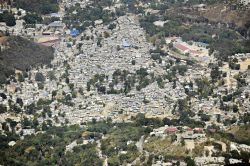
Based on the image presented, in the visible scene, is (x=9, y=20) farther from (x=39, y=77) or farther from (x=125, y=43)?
(x=39, y=77)

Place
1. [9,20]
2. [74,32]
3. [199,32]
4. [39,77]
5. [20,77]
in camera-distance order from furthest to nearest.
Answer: [9,20], [74,32], [199,32], [39,77], [20,77]

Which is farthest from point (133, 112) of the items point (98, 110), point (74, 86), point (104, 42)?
point (104, 42)

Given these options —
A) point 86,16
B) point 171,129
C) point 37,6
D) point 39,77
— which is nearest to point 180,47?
point 86,16

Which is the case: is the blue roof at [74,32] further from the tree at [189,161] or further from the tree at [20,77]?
the tree at [189,161]

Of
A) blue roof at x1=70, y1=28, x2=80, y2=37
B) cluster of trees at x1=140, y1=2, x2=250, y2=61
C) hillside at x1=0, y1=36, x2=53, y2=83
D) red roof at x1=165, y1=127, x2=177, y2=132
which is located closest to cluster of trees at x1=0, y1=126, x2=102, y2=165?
red roof at x1=165, y1=127, x2=177, y2=132

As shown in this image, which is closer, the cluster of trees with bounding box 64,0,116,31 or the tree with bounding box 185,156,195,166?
the tree with bounding box 185,156,195,166

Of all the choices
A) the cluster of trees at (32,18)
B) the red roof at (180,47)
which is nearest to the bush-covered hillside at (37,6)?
the cluster of trees at (32,18)

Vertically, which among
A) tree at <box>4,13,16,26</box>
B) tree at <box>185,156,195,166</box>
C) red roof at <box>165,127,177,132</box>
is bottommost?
red roof at <box>165,127,177,132</box>

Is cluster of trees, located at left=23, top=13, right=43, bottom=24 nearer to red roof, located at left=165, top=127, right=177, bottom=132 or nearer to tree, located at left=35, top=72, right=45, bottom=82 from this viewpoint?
tree, located at left=35, top=72, right=45, bottom=82
